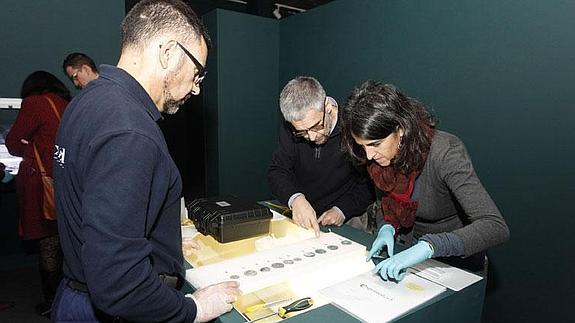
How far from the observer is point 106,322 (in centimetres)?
92

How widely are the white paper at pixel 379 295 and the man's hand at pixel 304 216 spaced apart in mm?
413

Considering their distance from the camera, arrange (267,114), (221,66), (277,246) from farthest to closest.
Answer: (267,114) → (221,66) → (277,246)

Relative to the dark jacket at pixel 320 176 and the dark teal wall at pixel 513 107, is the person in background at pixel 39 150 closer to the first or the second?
the dark jacket at pixel 320 176

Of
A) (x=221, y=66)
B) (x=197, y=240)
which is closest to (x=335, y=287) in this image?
(x=197, y=240)

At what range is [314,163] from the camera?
2.01 m

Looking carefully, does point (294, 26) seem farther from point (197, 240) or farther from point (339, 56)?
point (197, 240)

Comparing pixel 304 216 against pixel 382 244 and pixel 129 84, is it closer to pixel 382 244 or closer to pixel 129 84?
pixel 382 244

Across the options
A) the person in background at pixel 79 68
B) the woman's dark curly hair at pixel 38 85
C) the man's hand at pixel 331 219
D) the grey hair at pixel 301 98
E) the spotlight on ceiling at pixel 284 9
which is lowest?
the man's hand at pixel 331 219

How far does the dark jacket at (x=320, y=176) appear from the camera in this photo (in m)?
1.92

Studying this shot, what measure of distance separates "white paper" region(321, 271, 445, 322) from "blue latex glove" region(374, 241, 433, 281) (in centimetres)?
2

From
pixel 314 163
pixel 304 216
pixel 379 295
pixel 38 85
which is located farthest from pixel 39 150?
pixel 379 295

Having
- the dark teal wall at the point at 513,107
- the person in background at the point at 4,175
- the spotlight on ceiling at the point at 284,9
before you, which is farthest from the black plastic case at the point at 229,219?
the spotlight on ceiling at the point at 284,9

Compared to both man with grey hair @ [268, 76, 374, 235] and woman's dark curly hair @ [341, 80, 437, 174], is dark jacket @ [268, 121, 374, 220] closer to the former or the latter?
man with grey hair @ [268, 76, 374, 235]

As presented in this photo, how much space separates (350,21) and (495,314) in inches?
96.3
